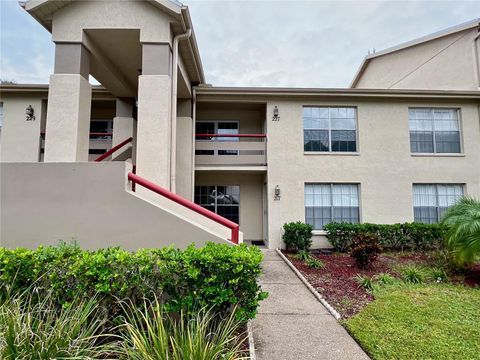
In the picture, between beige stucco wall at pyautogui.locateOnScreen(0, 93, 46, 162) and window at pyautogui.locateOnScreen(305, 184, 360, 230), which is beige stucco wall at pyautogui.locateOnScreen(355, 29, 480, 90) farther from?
beige stucco wall at pyautogui.locateOnScreen(0, 93, 46, 162)

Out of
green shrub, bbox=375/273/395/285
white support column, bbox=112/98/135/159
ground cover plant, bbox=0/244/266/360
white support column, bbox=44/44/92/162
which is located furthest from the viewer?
white support column, bbox=112/98/135/159

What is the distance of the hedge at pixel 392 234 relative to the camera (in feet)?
33.6

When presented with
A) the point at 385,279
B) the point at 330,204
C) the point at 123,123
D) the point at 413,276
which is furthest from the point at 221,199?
the point at 413,276

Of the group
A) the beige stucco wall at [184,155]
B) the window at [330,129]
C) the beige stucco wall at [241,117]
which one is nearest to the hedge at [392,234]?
the window at [330,129]

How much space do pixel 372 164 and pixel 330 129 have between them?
2.29 meters

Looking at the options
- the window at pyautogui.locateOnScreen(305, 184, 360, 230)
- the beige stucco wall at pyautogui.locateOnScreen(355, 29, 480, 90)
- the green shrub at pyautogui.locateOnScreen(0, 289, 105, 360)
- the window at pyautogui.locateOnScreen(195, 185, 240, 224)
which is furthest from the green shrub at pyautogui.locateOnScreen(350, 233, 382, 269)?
the beige stucco wall at pyautogui.locateOnScreen(355, 29, 480, 90)

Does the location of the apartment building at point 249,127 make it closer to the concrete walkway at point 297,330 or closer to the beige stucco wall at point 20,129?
the beige stucco wall at point 20,129

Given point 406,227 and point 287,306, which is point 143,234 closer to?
point 287,306

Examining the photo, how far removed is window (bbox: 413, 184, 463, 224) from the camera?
11.3 metres

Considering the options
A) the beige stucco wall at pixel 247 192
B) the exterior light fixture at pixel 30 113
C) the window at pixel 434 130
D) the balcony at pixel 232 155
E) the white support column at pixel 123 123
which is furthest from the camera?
the beige stucco wall at pixel 247 192

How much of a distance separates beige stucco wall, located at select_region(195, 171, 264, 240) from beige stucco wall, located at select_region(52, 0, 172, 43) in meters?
6.45

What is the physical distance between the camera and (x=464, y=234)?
6730mm

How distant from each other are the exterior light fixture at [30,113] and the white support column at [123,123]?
11.5 feet

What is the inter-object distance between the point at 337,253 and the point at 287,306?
5.49 m
